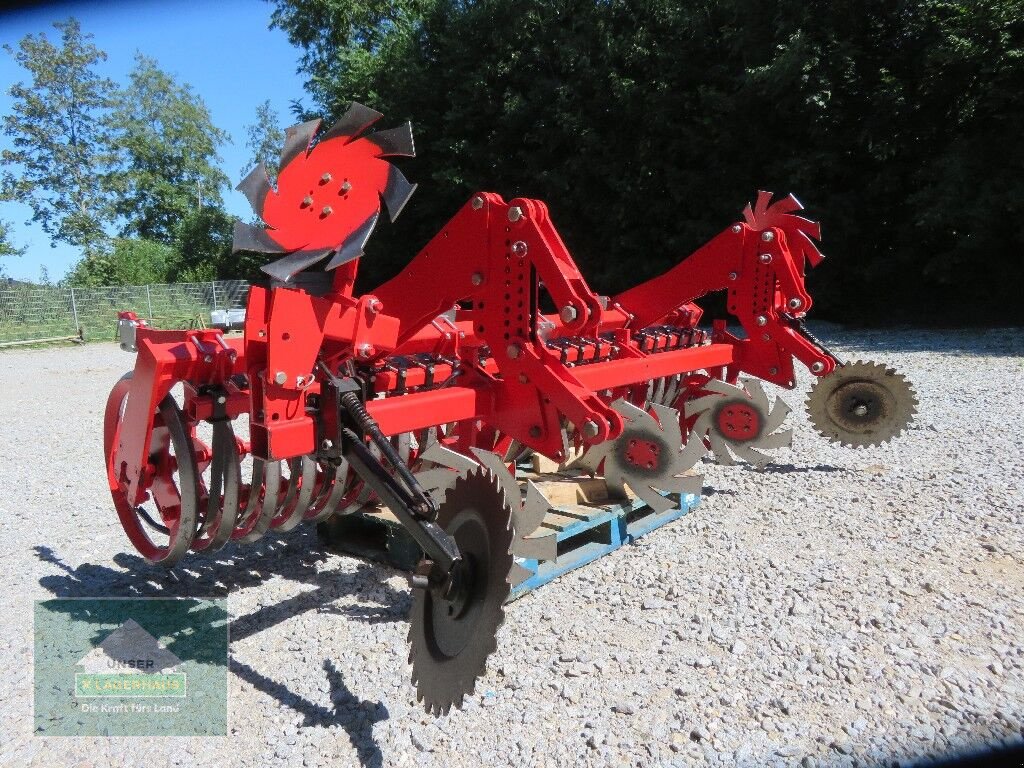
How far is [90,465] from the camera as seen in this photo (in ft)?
20.4

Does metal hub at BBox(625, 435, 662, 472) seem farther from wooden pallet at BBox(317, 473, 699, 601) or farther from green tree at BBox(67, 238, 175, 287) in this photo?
green tree at BBox(67, 238, 175, 287)

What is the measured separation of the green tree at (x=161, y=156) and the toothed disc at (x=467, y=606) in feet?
118

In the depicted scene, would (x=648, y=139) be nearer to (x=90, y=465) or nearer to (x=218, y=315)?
(x=218, y=315)

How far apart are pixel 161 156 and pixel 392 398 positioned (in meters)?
38.0

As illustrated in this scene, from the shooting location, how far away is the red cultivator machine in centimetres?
233

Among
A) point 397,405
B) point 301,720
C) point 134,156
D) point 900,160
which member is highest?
point 134,156

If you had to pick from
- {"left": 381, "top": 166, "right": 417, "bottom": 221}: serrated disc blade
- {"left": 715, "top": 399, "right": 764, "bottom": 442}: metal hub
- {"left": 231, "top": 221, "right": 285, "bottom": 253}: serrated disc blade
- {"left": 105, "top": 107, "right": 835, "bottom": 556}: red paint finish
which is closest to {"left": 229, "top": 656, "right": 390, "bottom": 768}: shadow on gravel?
{"left": 105, "top": 107, "right": 835, "bottom": 556}: red paint finish

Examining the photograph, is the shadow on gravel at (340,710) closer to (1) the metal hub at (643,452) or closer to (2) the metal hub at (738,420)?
(1) the metal hub at (643,452)

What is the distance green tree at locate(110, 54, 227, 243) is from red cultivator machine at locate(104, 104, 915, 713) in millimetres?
34857

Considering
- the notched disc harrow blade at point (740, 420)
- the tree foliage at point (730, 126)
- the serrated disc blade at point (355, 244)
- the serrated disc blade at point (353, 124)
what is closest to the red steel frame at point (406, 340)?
the serrated disc blade at point (355, 244)

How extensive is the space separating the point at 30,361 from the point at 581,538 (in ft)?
50.9

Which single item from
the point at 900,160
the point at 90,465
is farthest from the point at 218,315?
the point at 900,160

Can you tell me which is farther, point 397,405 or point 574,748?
point 397,405

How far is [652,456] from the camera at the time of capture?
4.03 meters
